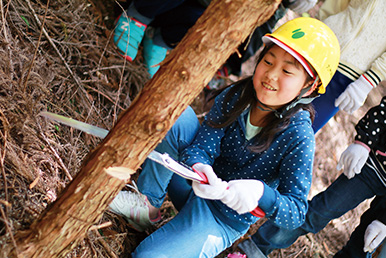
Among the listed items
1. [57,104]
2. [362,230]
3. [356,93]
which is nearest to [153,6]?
[57,104]

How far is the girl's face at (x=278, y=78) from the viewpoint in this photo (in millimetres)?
1534

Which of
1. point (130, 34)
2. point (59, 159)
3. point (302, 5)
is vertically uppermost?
point (302, 5)

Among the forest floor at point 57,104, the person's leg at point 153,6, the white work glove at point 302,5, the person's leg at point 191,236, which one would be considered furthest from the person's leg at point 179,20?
the person's leg at point 191,236

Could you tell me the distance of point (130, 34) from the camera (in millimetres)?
2414

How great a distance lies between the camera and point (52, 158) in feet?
5.13

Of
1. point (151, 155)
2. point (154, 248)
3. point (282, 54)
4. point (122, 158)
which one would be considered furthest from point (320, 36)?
point (154, 248)

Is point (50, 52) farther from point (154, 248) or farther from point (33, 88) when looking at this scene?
point (154, 248)

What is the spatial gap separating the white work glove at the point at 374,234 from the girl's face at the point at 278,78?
101 cm

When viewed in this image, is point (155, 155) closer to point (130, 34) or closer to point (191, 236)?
point (191, 236)

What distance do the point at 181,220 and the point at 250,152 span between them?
448 mm

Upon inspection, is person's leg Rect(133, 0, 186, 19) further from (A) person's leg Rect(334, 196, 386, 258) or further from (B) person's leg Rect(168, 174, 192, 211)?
(A) person's leg Rect(334, 196, 386, 258)

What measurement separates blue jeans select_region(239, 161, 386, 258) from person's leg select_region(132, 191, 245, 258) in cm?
45

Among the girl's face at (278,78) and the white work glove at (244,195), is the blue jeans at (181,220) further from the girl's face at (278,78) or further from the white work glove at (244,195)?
the girl's face at (278,78)

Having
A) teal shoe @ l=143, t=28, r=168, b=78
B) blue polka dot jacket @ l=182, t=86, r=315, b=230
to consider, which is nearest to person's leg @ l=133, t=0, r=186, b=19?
teal shoe @ l=143, t=28, r=168, b=78
